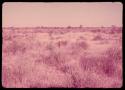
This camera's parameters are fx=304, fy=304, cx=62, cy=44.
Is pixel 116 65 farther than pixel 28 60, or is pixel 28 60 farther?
pixel 28 60

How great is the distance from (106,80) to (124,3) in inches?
83.1

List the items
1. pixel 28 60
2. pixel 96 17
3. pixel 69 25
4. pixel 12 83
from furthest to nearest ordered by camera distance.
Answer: pixel 69 25 → pixel 96 17 → pixel 28 60 → pixel 12 83

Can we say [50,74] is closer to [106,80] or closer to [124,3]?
[106,80]

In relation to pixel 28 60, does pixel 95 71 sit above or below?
above

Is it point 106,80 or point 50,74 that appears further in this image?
point 50,74

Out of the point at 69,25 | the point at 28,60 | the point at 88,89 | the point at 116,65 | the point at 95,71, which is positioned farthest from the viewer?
the point at 69,25

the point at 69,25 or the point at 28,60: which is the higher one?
the point at 28,60

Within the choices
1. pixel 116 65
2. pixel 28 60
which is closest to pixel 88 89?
pixel 116 65

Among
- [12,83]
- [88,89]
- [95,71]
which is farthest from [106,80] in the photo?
[88,89]

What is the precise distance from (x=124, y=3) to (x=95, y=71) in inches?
102

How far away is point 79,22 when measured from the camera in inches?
815

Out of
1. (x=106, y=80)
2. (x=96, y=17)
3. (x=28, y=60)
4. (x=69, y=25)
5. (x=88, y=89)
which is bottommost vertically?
(x=69, y=25)

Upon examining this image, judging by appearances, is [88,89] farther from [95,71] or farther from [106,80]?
[95,71]

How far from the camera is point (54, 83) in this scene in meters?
4.35
